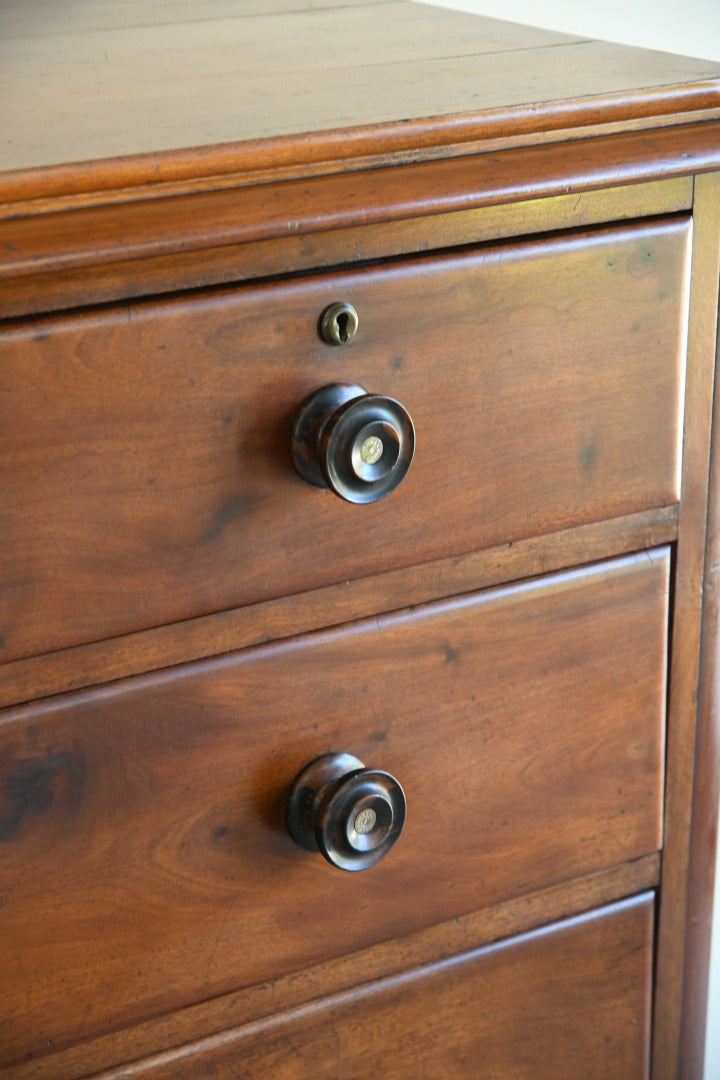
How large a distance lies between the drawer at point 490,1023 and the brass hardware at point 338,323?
0.35 meters

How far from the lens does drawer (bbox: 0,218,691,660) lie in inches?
20.3

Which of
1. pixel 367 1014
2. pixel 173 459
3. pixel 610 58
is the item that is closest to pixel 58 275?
pixel 173 459

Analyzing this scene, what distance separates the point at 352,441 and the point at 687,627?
0.84ft

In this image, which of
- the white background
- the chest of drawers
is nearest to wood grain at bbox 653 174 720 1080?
the chest of drawers

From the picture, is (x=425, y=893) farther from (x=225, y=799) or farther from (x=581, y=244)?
(x=581, y=244)

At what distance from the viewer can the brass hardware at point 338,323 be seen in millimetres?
541

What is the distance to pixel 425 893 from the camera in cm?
67

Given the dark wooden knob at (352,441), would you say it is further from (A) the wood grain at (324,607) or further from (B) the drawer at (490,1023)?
(B) the drawer at (490,1023)

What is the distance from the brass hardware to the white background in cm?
71

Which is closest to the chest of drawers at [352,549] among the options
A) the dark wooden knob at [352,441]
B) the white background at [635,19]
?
the dark wooden knob at [352,441]

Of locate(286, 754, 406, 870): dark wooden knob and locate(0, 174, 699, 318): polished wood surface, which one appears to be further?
locate(286, 754, 406, 870): dark wooden knob

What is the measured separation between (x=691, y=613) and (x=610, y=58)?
30 cm

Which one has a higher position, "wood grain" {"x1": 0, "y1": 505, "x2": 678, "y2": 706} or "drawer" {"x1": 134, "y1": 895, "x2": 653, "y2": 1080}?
"wood grain" {"x1": 0, "y1": 505, "x2": 678, "y2": 706}

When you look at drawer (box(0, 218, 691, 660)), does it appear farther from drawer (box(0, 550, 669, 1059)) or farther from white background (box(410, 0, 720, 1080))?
white background (box(410, 0, 720, 1080))
